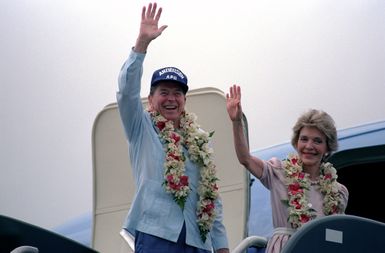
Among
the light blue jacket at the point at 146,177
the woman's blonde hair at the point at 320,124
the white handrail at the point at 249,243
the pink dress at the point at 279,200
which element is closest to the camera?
the light blue jacket at the point at 146,177

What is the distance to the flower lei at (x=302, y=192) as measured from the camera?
3.11 meters

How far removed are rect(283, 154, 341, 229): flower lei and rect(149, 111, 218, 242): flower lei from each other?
308 millimetres

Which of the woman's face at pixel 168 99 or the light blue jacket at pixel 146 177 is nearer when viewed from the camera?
the light blue jacket at pixel 146 177

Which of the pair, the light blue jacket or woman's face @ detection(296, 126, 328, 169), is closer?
the light blue jacket

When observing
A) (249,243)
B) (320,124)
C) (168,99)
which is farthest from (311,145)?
(168,99)

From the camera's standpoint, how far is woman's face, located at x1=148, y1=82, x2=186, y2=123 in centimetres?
304

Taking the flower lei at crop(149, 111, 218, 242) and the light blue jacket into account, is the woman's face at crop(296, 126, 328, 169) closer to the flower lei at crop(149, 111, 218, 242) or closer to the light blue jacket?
the flower lei at crop(149, 111, 218, 242)

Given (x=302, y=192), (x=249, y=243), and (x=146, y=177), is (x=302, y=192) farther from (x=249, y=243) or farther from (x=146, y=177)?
(x=146, y=177)

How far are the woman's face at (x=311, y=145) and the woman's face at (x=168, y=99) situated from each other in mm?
551

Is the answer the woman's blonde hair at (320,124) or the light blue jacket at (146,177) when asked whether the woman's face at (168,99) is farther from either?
the woman's blonde hair at (320,124)

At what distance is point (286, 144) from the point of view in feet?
14.8

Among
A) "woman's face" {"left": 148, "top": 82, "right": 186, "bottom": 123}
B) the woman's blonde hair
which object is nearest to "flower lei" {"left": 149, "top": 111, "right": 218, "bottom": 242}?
"woman's face" {"left": 148, "top": 82, "right": 186, "bottom": 123}

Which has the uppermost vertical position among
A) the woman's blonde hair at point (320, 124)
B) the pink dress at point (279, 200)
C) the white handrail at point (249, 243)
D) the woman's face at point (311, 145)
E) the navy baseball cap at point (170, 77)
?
the navy baseball cap at point (170, 77)

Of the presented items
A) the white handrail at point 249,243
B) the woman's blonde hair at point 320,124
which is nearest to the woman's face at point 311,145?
the woman's blonde hair at point 320,124
